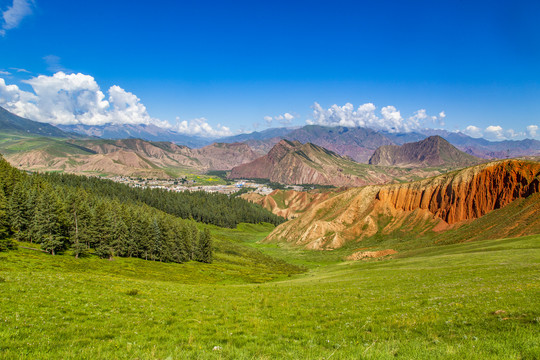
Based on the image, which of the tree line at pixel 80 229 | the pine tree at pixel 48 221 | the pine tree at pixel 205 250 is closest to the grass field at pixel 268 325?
the tree line at pixel 80 229

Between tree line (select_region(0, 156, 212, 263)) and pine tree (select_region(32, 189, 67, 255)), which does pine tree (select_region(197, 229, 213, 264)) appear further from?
pine tree (select_region(32, 189, 67, 255))

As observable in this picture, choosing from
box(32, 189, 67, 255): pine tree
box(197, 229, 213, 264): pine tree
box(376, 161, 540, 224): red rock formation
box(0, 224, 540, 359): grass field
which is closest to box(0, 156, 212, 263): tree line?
box(32, 189, 67, 255): pine tree

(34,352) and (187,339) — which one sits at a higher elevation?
(34,352)

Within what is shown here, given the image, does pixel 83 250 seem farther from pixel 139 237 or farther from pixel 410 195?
pixel 410 195

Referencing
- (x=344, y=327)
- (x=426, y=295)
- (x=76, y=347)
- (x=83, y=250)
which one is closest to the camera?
(x=76, y=347)

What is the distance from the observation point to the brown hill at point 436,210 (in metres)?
82.1

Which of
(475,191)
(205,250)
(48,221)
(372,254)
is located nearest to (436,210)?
(475,191)

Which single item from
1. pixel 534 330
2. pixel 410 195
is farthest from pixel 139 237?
pixel 410 195

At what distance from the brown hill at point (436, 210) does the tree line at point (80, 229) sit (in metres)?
71.5

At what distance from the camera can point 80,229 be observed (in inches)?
2547

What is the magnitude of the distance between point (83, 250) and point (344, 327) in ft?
226

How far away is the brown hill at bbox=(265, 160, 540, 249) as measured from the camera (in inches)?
3231

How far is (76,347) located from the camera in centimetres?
1041

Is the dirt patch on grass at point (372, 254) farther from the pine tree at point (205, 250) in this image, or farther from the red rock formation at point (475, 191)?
the pine tree at point (205, 250)
